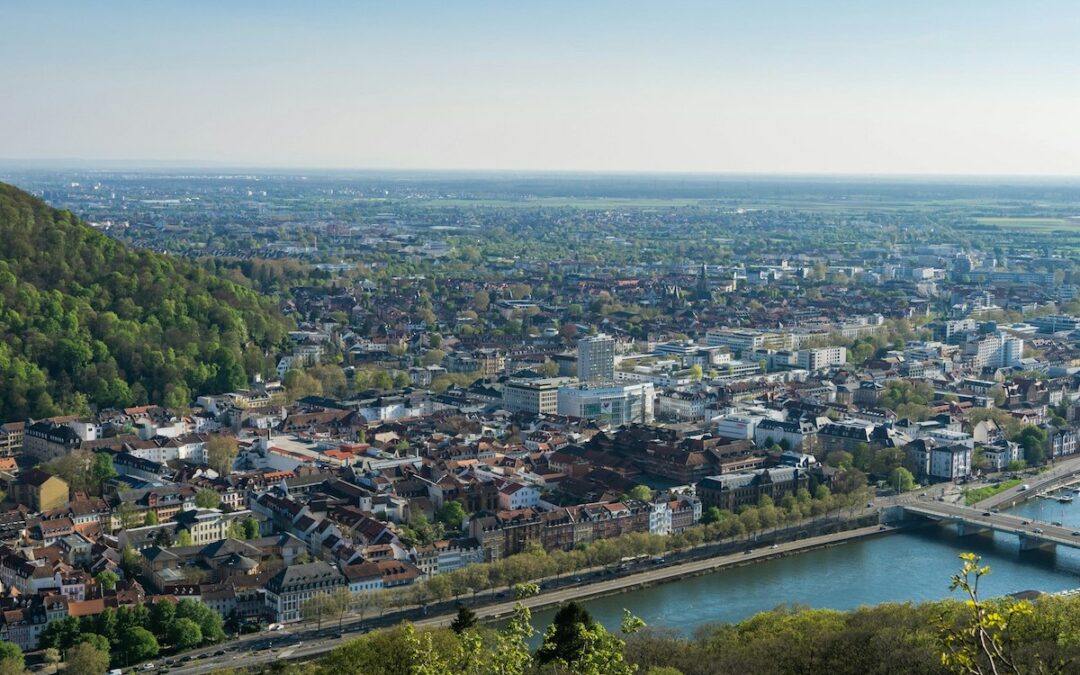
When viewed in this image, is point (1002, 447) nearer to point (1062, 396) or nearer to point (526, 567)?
point (1062, 396)

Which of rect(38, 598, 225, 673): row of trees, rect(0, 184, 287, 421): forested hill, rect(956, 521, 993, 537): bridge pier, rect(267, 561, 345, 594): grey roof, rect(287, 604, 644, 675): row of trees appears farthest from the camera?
rect(0, 184, 287, 421): forested hill

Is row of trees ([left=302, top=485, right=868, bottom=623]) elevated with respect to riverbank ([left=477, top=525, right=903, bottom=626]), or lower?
elevated

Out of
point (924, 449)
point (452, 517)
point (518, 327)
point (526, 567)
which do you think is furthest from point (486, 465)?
point (518, 327)

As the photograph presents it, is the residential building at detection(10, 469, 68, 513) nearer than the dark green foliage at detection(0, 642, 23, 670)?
No

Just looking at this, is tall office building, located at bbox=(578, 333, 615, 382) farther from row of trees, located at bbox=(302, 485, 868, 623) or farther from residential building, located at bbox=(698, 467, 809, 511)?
row of trees, located at bbox=(302, 485, 868, 623)

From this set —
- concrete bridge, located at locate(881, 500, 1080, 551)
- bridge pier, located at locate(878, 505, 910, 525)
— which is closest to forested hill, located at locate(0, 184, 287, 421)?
bridge pier, located at locate(878, 505, 910, 525)

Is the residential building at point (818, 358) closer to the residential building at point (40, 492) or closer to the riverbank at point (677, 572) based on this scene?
the riverbank at point (677, 572)

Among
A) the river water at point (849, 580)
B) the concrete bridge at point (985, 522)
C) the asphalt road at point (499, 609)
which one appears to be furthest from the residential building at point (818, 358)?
the asphalt road at point (499, 609)
